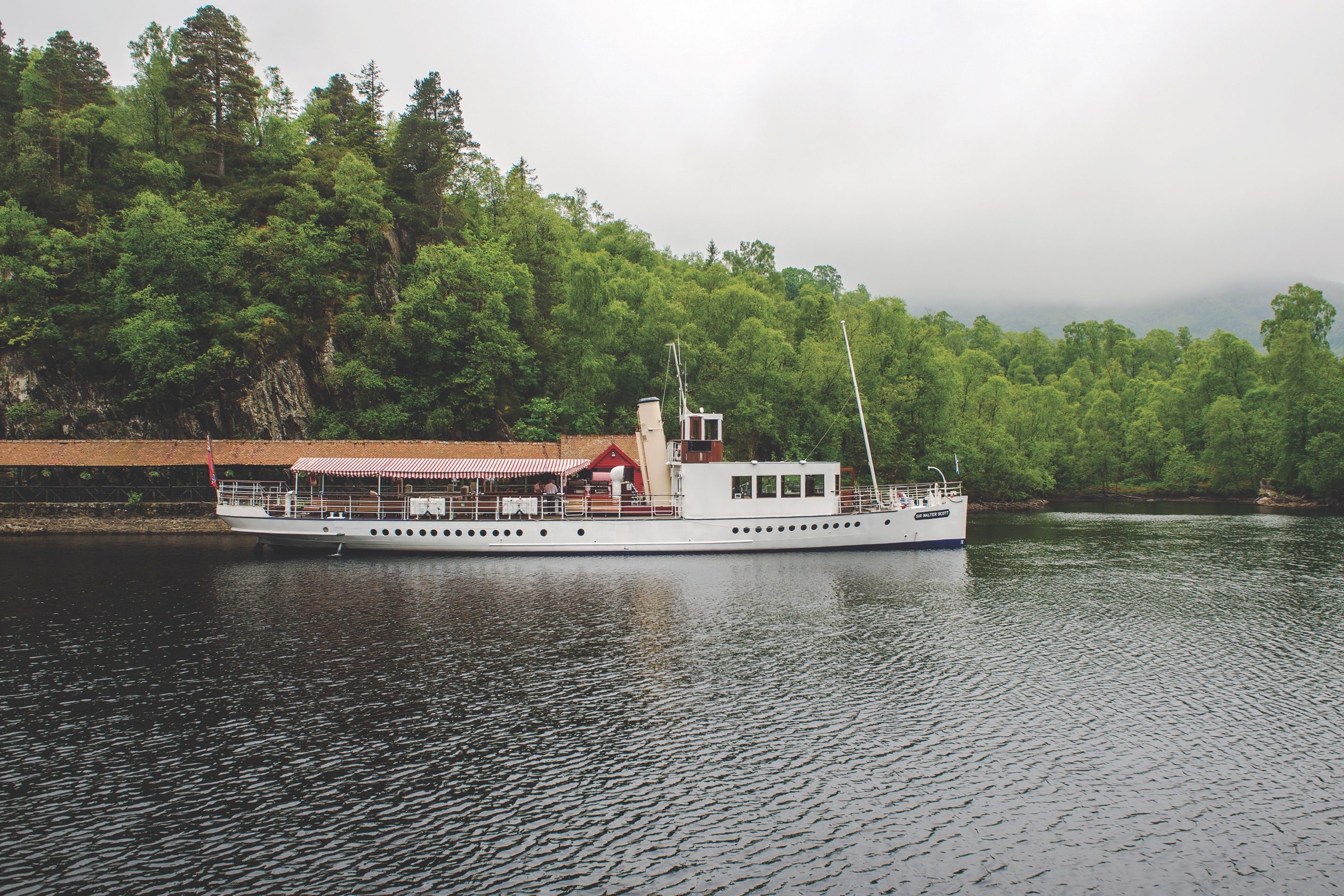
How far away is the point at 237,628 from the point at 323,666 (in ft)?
19.2

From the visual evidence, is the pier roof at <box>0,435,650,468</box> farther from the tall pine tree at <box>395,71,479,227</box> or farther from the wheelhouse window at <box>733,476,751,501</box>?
the tall pine tree at <box>395,71,479,227</box>

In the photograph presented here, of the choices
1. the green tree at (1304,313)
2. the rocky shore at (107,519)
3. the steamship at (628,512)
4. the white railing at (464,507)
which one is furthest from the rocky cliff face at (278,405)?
the green tree at (1304,313)

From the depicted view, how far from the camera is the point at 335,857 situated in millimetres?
11461

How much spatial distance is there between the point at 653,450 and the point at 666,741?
101 feet

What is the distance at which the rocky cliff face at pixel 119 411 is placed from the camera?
182 ft

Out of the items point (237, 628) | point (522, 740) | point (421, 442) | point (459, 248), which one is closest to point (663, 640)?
point (522, 740)

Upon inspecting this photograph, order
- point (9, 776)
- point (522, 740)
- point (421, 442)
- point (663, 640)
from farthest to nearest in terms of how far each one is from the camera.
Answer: point (421, 442)
point (663, 640)
point (522, 740)
point (9, 776)

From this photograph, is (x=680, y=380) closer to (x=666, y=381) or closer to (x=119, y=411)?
(x=666, y=381)

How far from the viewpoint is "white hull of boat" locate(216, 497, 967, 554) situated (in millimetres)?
41031

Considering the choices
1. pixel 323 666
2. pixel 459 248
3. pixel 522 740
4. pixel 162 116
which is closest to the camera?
pixel 522 740

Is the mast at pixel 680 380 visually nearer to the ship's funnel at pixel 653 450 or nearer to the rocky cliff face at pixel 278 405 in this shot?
the ship's funnel at pixel 653 450

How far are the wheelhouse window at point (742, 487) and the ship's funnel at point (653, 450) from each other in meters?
4.54

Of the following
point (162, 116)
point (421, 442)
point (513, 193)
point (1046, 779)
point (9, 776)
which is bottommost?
point (1046, 779)

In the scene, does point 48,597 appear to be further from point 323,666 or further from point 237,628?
point 323,666
